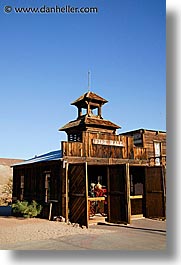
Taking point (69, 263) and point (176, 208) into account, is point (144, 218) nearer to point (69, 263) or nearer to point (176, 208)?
point (176, 208)

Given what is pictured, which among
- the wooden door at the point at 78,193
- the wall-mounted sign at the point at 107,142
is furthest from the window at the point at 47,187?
the wall-mounted sign at the point at 107,142

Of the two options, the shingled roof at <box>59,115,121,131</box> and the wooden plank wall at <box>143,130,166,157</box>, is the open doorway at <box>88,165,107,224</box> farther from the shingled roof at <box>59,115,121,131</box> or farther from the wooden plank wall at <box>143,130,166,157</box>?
the wooden plank wall at <box>143,130,166,157</box>

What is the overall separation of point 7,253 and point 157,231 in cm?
470

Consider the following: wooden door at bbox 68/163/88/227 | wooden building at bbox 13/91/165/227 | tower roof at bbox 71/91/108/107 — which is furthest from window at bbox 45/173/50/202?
tower roof at bbox 71/91/108/107

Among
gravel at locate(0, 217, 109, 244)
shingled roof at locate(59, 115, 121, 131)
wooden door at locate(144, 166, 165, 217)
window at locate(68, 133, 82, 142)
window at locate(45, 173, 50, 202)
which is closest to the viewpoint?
gravel at locate(0, 217, 109, 244)

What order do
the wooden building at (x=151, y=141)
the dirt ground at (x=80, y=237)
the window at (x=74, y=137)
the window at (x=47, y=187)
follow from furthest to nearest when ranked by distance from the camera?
1. the wooden building at (x=151, y=141)
2. the window at (x=74, y=137)
3. the window at (x=47, y=187)
4. the dirt ground at (x=80, y=237)

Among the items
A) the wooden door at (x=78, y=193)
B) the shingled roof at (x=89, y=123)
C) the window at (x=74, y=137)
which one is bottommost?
the wooden door at (x=78, y=193)

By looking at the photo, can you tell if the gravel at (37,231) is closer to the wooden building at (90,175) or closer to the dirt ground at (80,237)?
the dirt ground at (80,237)

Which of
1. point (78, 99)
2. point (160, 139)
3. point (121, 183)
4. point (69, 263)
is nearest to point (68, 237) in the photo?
point (69, 263)

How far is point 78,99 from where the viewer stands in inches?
647

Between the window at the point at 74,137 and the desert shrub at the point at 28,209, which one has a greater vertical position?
the window at the point at 74,137

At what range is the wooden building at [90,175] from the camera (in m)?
11.4

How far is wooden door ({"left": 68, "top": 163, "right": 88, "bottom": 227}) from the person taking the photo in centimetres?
1082

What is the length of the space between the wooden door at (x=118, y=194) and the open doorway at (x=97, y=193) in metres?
0.57
